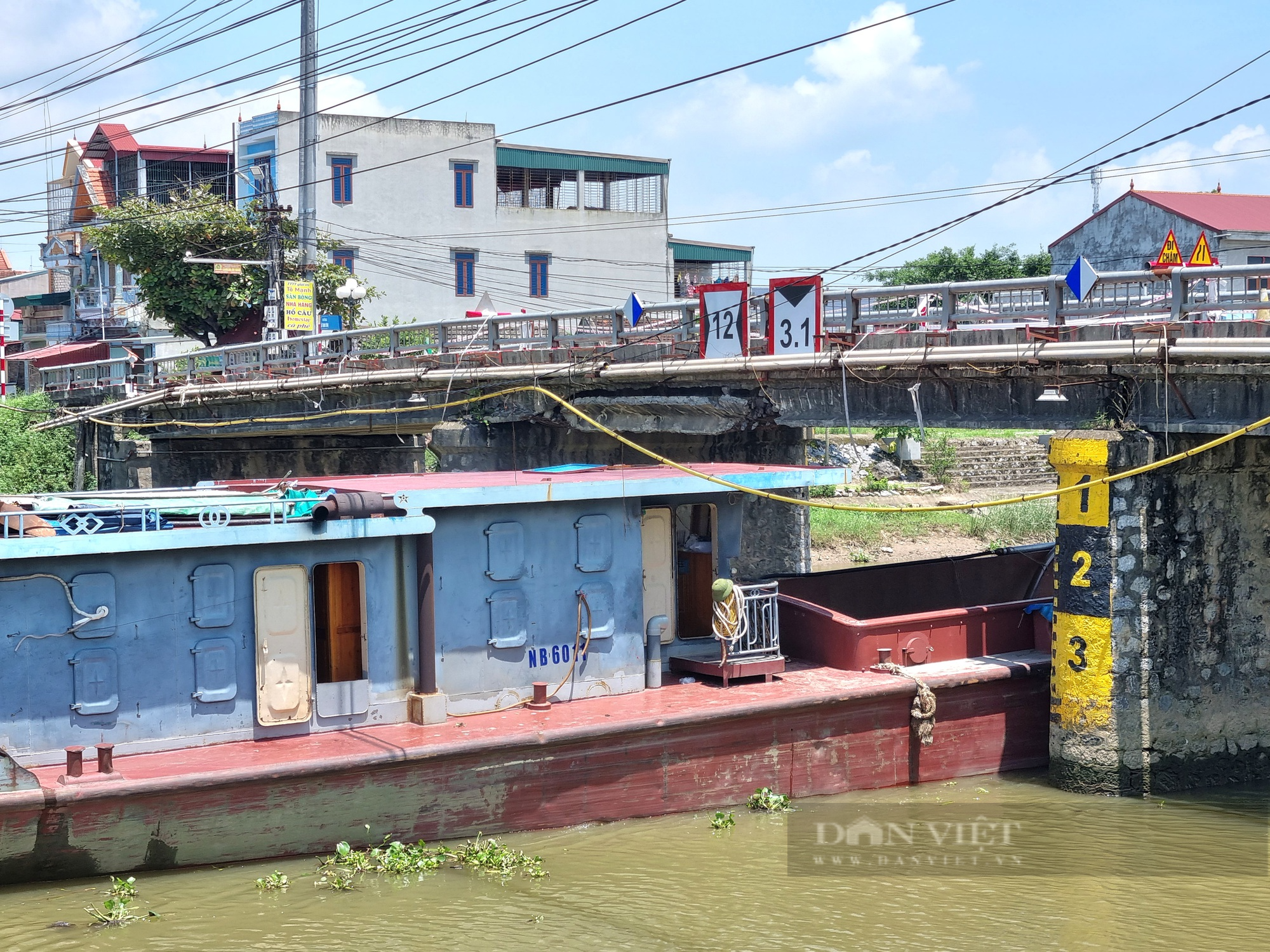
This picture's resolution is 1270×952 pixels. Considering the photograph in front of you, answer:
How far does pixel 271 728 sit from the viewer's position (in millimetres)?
10461

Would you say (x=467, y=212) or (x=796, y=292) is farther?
(x=467, y=212)

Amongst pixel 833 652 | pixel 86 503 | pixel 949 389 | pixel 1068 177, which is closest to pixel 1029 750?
pixel 833 652

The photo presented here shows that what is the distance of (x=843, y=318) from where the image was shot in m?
15.4

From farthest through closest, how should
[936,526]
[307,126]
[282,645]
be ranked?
[936,526] < [307,126] < [282,645]

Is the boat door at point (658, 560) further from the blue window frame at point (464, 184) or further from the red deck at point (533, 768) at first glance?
the blue window frame at point (464, 184)

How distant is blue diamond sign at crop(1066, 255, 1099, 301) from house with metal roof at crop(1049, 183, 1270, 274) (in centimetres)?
2109

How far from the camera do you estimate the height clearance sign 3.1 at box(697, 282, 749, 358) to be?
15.9 meters

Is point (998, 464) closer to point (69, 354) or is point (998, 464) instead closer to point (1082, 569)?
point (1082, 569)

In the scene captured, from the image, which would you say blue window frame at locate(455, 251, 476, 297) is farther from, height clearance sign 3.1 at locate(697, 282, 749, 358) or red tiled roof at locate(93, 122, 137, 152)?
height clearance sign 3.1 at locate(697, 282, 749, 358)

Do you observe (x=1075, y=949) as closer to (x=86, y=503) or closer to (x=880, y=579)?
(x=880, y=579)

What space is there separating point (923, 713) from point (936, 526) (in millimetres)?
19829

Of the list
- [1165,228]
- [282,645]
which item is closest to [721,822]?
[282,645]

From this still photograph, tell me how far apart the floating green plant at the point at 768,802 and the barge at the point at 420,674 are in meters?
0.11

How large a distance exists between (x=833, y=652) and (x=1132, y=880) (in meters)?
3.70
